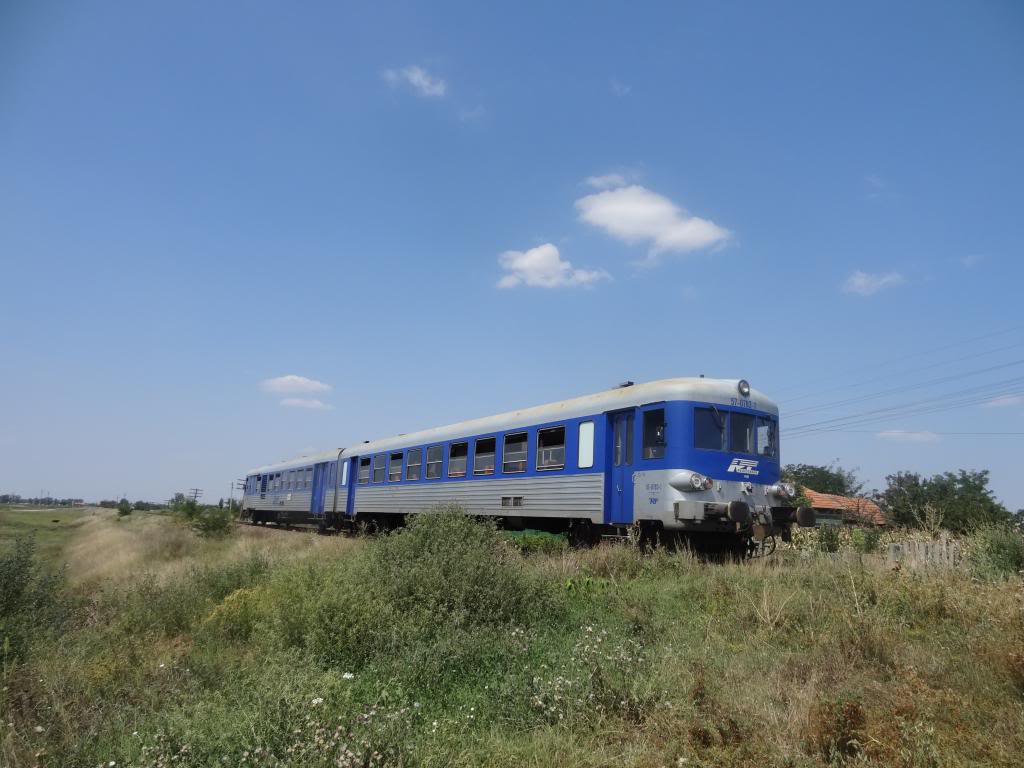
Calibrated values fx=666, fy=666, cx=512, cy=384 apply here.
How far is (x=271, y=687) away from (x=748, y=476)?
853 centimetres

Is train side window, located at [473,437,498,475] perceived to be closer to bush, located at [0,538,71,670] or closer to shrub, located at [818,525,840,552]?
shrub, located at [818,525,840,552]

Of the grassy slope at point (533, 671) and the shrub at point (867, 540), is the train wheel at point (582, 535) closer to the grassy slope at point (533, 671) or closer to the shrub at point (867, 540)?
the grassy slope at point (533, 671)

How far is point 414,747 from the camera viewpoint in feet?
13.0

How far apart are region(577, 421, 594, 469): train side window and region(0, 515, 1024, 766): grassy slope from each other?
3.29m

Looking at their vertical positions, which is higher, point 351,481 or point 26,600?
point 351,481

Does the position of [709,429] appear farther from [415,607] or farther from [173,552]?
[173,552]

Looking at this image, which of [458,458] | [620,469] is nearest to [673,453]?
[620,469]

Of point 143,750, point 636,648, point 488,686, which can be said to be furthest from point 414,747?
point 636,648

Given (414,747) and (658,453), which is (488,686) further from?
(658,453)

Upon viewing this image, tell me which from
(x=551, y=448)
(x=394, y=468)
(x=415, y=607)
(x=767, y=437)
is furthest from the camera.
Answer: (x=394, y=468)

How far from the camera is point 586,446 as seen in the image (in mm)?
12172

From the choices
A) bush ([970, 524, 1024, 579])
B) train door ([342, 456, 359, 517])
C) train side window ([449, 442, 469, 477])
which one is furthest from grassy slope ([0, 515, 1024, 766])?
train door ([342, 456, 359, 517])

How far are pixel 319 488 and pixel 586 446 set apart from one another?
15.7m

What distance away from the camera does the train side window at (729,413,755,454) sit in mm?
11273
